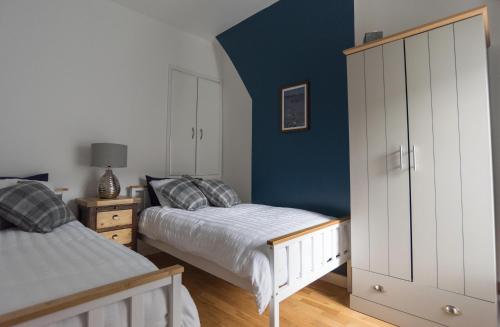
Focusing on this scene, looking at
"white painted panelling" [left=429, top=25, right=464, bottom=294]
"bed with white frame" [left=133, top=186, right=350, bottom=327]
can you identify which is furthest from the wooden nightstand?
"white painted panelling" [left=429, top=25, right=464, bottom=294]

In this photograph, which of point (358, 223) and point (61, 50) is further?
point (61, 50)

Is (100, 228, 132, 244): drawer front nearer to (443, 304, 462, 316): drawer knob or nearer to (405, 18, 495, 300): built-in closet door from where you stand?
(405, 18, 495, 300): built-in closet door

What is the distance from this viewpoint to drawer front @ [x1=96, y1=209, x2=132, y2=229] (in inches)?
90.0

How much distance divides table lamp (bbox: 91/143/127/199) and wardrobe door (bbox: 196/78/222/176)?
1.07 metres

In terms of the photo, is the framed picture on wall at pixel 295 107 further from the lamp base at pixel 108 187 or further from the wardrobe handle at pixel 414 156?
the lamp base at pixel 108 187

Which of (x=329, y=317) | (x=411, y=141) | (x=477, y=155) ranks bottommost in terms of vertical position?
(x=329, y=317)

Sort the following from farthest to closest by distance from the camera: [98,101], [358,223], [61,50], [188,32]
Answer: [188,32] < [98,101] < [61,50] < [358,223]

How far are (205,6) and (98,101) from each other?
59.9 inches

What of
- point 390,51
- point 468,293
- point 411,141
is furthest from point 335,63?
point 468,293

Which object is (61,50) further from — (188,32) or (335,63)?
(335,63)

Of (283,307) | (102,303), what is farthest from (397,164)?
(102,303)

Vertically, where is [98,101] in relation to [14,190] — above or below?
above

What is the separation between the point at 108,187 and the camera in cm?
244

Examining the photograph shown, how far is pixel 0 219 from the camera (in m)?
1.68
